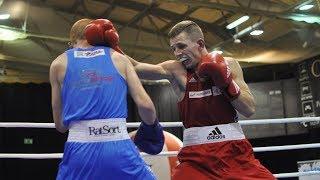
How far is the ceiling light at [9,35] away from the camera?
6.47 m

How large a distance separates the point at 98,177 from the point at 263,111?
278 inches

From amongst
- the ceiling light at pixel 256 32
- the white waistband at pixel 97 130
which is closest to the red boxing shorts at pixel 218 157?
the white waistband at pixel 97 130

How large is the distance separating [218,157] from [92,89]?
647mm

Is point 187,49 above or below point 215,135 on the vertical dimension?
above

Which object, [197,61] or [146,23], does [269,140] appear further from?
[197,61]

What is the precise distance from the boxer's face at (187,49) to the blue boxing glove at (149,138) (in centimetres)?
47

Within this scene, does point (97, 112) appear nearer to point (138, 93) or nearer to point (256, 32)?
point (138, 93)

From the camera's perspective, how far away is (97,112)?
5.57 feet

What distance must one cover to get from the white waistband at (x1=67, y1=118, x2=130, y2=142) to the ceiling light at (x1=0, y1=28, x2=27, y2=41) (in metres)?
5.14

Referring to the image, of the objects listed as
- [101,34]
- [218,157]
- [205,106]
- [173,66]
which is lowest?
[218,157]

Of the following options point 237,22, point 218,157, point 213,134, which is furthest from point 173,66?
point 237,22

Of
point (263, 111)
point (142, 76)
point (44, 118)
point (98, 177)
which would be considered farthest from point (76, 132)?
point (263, 111)

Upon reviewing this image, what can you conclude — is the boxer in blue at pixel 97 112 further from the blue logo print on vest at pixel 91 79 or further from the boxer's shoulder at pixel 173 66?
the boxer's shoulder at pixel 173 66

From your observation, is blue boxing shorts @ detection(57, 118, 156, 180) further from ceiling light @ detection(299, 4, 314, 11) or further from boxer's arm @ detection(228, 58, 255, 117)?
ceiling light @ detection(299, 4, 314, 11)
